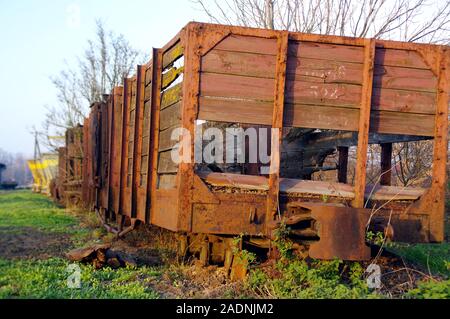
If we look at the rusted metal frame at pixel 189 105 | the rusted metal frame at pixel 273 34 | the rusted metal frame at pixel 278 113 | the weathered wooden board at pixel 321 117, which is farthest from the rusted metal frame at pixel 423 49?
the rusted metal frame at pixel 189 105

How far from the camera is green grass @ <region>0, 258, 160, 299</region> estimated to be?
4823 millimetres

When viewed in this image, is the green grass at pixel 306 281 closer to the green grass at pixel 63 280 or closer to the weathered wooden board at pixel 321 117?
the green grass at pixel 63 280

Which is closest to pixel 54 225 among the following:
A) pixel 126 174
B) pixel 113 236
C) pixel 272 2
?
pixel 113 236

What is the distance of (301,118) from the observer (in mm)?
5410

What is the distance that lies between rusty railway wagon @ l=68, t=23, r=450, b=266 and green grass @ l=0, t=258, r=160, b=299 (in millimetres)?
715

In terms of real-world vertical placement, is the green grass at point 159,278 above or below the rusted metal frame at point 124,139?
below

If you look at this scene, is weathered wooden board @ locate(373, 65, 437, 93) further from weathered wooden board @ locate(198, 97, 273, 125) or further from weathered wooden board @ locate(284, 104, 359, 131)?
weathered wooden board @ locate(198, 97, 273, 125)

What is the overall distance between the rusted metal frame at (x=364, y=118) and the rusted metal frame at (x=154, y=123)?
8.66 ft

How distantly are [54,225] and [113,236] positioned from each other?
301cm

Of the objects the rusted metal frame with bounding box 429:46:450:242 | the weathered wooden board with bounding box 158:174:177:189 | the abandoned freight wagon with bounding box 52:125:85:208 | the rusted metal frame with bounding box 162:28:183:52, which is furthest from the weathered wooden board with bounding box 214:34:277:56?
the abandoned freight wagon with bounding box 52:125:85:208

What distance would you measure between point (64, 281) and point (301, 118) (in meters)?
3.12

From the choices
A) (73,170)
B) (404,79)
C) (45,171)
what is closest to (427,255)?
(404,79)

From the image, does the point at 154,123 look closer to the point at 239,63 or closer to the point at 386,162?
the point at 239,63

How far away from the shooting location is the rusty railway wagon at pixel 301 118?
5.20 metres
